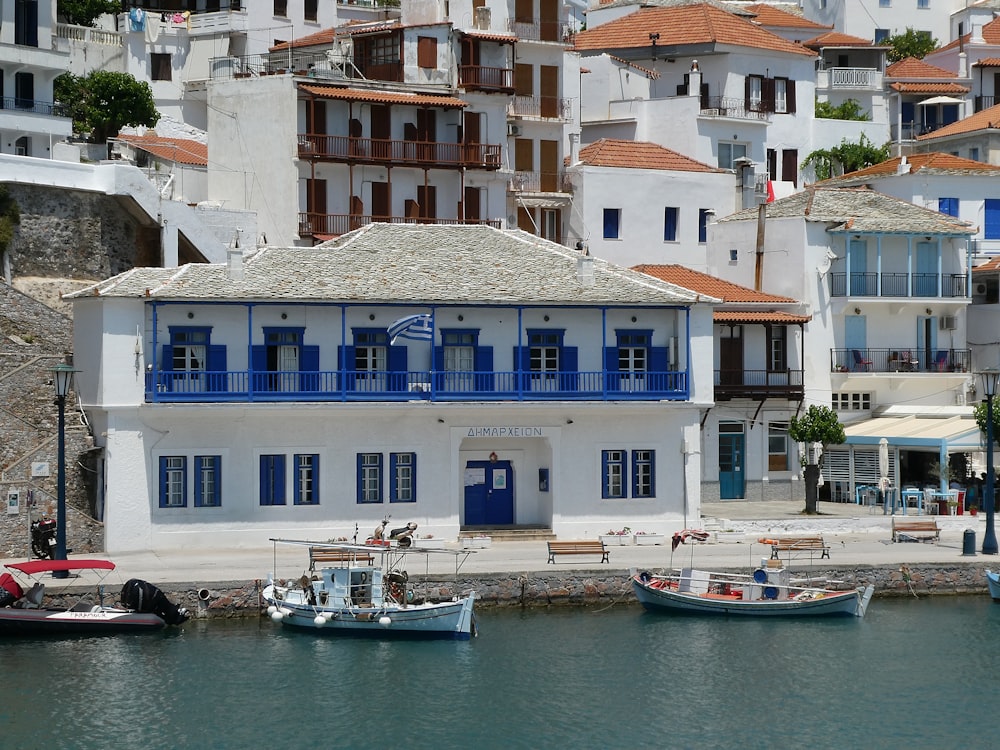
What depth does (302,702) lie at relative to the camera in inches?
1426

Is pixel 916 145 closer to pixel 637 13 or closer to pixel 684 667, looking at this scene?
pixel 637 13

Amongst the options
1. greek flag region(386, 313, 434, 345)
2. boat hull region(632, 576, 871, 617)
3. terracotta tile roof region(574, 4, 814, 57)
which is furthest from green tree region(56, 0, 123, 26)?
boat hull region(632, 576, 871, 617)

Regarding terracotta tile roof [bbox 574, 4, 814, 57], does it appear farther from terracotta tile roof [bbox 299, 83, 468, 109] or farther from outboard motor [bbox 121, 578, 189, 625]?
outboard motor [bbox 121, 578, 189, 625]

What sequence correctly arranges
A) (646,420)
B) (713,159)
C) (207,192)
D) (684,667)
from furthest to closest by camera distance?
(713,159), (207,192), (646,420), (684,667)

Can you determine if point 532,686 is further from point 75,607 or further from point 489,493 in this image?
point 489,493

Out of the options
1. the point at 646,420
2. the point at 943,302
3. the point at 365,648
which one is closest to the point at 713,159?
the point at 943,302

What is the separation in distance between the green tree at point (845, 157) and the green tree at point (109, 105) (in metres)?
27.1

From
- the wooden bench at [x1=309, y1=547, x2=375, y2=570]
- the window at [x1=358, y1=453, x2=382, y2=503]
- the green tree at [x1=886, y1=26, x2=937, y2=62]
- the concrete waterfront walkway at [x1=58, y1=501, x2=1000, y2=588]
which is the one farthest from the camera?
the green tree at [x1=886, y1=26, x2=937, y2=62]

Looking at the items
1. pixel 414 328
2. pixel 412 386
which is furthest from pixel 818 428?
pixel 414 328

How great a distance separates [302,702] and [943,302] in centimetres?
3390

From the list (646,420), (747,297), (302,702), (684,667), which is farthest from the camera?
(747,297)

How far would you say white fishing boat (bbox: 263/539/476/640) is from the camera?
41.3 meters

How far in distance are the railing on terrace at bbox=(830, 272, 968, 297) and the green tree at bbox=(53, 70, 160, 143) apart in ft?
94.6

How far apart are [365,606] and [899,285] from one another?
2798 centimetres
